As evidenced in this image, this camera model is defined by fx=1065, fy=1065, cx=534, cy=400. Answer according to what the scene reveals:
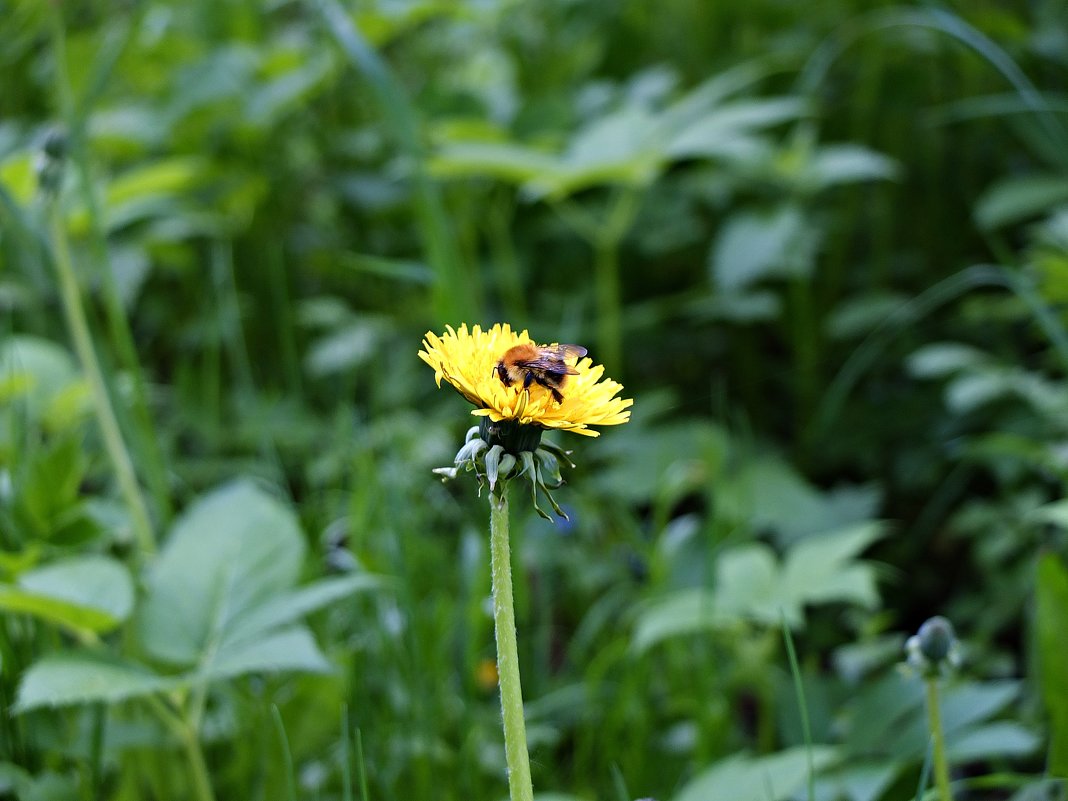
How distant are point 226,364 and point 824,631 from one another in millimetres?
1811

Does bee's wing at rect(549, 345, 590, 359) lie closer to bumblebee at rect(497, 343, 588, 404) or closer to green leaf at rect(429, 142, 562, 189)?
bumblebee at rect(497, 343, 588, 404)

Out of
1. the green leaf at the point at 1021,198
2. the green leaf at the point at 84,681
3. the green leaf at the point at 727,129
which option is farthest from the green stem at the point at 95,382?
the green leaf at the point at 1021,198

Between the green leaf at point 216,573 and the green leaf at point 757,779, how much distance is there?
480 millimetres

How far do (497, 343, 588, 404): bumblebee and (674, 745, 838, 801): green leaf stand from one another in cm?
48

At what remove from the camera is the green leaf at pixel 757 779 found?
972 mm

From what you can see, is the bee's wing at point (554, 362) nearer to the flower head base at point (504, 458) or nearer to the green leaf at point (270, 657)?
the flower head base at point (504, 458)

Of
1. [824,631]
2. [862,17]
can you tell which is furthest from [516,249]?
[824,631]

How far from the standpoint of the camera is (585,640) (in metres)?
1.68

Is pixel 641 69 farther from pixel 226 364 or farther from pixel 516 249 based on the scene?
pixel 226 364

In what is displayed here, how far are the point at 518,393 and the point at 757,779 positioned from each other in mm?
554

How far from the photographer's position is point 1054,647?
1075mm

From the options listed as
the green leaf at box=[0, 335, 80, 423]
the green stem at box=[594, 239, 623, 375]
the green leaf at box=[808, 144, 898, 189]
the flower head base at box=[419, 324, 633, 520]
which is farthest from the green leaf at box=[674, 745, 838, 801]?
the green leaf at box=[808, 144, 898, 189]

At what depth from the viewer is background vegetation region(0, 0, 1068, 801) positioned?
1.20 metres

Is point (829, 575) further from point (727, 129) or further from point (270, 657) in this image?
point (727, 129)
